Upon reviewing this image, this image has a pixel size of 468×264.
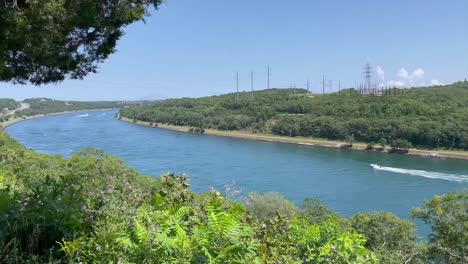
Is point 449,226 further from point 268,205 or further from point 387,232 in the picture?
point 268,205

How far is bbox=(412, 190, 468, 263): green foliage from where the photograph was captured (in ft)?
32.0

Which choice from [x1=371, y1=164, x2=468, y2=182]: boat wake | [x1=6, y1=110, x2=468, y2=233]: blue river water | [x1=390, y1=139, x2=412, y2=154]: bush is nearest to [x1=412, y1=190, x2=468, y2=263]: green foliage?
[x1=6, y1=110, x2=468, y2=233]: blue river water

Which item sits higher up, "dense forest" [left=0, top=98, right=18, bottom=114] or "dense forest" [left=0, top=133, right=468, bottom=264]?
"dense forest" [left=0, top=98, right=18, bottom=114]

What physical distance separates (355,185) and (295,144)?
A: 73.7ft

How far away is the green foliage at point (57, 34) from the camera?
1.91 m

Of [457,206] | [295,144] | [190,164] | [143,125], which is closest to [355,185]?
[190,164]

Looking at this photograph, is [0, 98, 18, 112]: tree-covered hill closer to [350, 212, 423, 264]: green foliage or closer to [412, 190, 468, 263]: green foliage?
[350, 212, 423, 264]: green foliage

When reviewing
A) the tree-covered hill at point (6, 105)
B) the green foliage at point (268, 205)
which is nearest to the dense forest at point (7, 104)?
the tree-covered hill at point (6, 105)

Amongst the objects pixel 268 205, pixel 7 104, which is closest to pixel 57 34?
pixel 268 205

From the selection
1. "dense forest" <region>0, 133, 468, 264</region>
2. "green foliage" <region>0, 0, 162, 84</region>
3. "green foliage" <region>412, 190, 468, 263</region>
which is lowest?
"green foliage" <region>412, 190, 468, 263</region>

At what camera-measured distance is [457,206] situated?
10.8 metres

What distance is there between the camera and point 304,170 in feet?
102

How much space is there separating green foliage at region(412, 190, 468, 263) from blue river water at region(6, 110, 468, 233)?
8147 millimetres

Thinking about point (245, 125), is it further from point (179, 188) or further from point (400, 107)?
point (179, 188)
